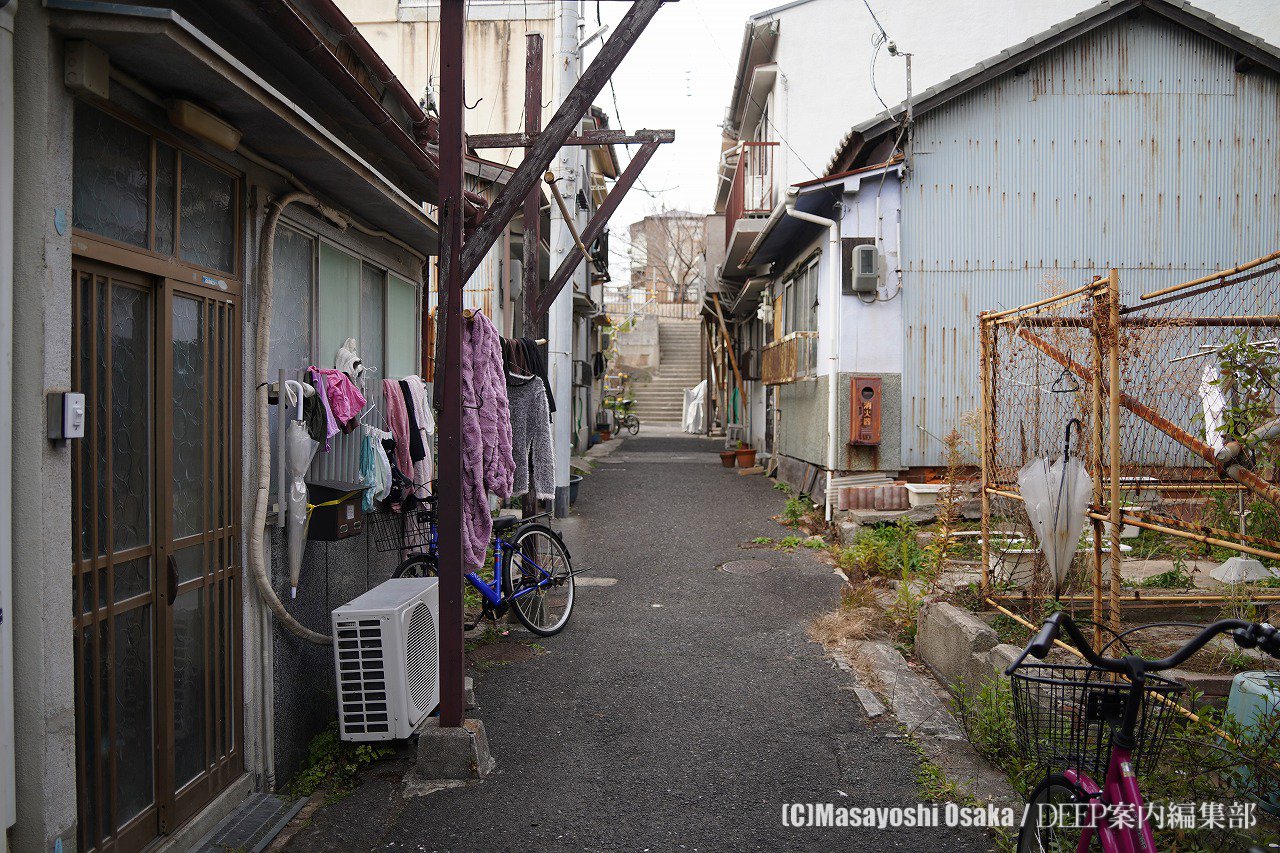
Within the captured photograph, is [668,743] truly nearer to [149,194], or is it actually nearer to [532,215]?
[149,194]

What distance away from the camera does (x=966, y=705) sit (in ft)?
17.4

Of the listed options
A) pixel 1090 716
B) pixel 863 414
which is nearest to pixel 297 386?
pixel 1090 716

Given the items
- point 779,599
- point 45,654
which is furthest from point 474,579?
point 45,654

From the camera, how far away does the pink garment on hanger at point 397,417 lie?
230 inches

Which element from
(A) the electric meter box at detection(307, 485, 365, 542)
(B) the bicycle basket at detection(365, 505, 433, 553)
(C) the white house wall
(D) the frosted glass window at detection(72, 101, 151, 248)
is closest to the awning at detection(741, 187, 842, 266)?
(C) the white house wall

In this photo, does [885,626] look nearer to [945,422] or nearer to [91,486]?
[945,422]

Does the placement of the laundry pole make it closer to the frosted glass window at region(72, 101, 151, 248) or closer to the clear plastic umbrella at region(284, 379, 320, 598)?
the clear plastic umbrella at region(284, 379, 320, 598)

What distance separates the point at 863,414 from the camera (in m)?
11.0

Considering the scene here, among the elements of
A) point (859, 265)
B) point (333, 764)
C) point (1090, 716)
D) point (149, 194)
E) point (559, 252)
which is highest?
point (559, 252)

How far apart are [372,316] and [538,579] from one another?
2.54m

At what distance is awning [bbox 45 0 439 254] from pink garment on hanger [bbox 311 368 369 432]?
1.15 metres

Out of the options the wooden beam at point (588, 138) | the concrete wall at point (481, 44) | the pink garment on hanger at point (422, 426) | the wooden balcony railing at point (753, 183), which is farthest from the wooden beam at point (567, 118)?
the concrete wall at point (481, 44)

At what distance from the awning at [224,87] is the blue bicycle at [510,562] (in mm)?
2202

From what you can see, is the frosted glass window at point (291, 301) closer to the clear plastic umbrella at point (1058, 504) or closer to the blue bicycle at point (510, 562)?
the blue bicycle at point (510, 562)
